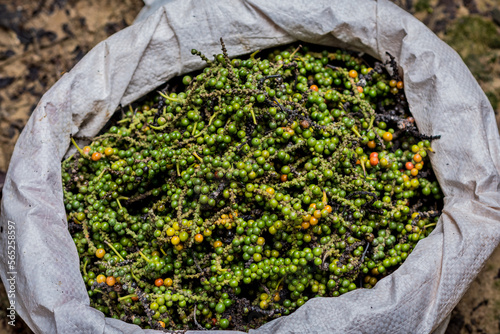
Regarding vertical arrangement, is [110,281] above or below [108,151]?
below

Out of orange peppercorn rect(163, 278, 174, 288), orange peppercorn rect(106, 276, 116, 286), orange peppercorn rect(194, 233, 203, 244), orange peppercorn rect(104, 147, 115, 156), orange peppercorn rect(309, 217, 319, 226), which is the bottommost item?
orange peppercorn rect(163, 278, 174, 288)

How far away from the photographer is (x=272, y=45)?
2.34 meters

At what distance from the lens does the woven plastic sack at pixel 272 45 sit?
1865 mm

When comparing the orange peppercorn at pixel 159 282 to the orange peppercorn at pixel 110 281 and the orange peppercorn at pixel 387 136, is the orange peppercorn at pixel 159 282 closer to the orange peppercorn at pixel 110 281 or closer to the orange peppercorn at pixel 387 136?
the orange peppercorn at pixel 110 281

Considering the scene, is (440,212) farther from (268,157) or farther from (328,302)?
(268,157)

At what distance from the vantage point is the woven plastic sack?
1865mm

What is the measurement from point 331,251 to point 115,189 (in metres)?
1.13

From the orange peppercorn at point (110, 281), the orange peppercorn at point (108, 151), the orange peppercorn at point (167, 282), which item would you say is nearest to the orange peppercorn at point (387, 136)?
the orange peppercorn at point (167, 282)

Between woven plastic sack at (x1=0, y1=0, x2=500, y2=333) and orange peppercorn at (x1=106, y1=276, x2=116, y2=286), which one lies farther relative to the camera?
orange peppercorn at (x1=106, y1=276, x2=116, y2=286)

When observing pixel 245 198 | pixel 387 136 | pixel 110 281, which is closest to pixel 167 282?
pixel 110 281

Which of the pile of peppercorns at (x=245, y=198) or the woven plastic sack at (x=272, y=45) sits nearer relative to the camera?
the woven plastic sack at (x=272, y=45)

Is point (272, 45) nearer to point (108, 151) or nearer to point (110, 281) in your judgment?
point (108, 151)

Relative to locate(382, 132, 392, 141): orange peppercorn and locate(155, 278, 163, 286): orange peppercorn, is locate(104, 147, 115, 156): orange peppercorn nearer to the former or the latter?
locate(155, 278, 163, 286): orange peppercorn

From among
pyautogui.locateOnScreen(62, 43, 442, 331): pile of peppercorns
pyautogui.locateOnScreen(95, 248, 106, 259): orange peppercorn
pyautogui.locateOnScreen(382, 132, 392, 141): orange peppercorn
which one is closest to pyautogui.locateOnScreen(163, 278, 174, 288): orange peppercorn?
pyautogui.locateOnScreen(62, 43, 442, 331): pile of peppercorns
